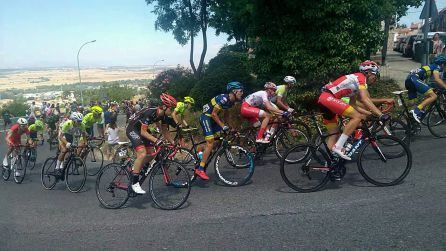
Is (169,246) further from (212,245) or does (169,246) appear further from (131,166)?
(131,166)

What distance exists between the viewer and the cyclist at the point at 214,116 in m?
7.20

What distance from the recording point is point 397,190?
5785mm

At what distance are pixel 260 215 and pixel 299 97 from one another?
7.16m

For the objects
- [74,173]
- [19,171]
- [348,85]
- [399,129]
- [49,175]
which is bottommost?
[19,171]

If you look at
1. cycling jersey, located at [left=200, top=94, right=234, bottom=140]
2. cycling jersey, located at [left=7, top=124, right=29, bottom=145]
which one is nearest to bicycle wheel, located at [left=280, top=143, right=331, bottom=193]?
cycling jersey, located at [left=200, top=94, right=234, bottom=140]

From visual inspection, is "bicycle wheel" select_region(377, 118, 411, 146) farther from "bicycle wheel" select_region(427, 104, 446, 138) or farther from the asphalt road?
"bicycle wheel" select_region(427, 104, 446, 138)

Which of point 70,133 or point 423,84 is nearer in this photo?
point 423,84

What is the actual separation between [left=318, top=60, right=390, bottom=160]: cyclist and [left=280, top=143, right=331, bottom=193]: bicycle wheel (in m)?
0.32

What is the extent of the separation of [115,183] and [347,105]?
14.2ft

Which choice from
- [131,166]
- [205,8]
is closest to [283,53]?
[131,166]

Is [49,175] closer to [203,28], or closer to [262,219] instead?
[262,219]

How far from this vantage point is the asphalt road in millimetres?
4484

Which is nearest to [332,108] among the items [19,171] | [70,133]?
[70,133]

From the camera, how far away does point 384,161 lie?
5.89 meters
